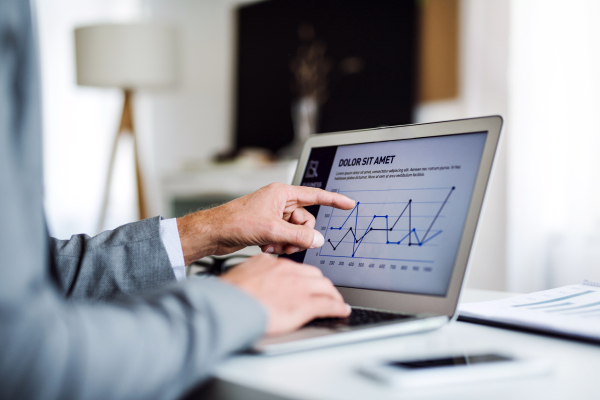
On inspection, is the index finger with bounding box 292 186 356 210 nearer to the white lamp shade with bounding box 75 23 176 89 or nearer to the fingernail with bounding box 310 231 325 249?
the fingernail with bounding box 310 231 325 249

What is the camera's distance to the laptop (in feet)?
2.21

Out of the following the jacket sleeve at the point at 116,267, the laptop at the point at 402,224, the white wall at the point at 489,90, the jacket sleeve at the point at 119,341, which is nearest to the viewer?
the jacket sleeve at the point at 119,341

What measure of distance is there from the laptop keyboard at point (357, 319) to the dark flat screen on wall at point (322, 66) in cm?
237

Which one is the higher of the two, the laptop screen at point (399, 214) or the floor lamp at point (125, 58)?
the floor lamp at point (125, 58)

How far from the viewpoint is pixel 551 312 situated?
0.67m

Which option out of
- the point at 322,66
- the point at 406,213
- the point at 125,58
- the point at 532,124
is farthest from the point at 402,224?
the point at 322,66

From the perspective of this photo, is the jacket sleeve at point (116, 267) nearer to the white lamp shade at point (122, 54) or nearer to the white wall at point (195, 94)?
the white lamp shade at point (122, 54)

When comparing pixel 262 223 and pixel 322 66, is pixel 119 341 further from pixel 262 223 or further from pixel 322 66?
pixel 322 66

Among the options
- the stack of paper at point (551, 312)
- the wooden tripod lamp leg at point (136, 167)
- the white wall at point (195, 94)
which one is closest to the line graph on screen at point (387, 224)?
the stack of paper at point (551, 312)

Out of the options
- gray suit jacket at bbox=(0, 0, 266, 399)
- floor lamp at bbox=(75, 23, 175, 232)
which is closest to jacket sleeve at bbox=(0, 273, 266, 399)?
gray suit jacket at bbox=(0, 0, 266, 399)

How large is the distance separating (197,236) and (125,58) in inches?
91.6

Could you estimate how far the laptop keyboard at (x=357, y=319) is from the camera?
616 mm

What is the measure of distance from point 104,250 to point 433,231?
19.0 inches

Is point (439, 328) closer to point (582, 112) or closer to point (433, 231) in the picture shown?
point (433, 231)
